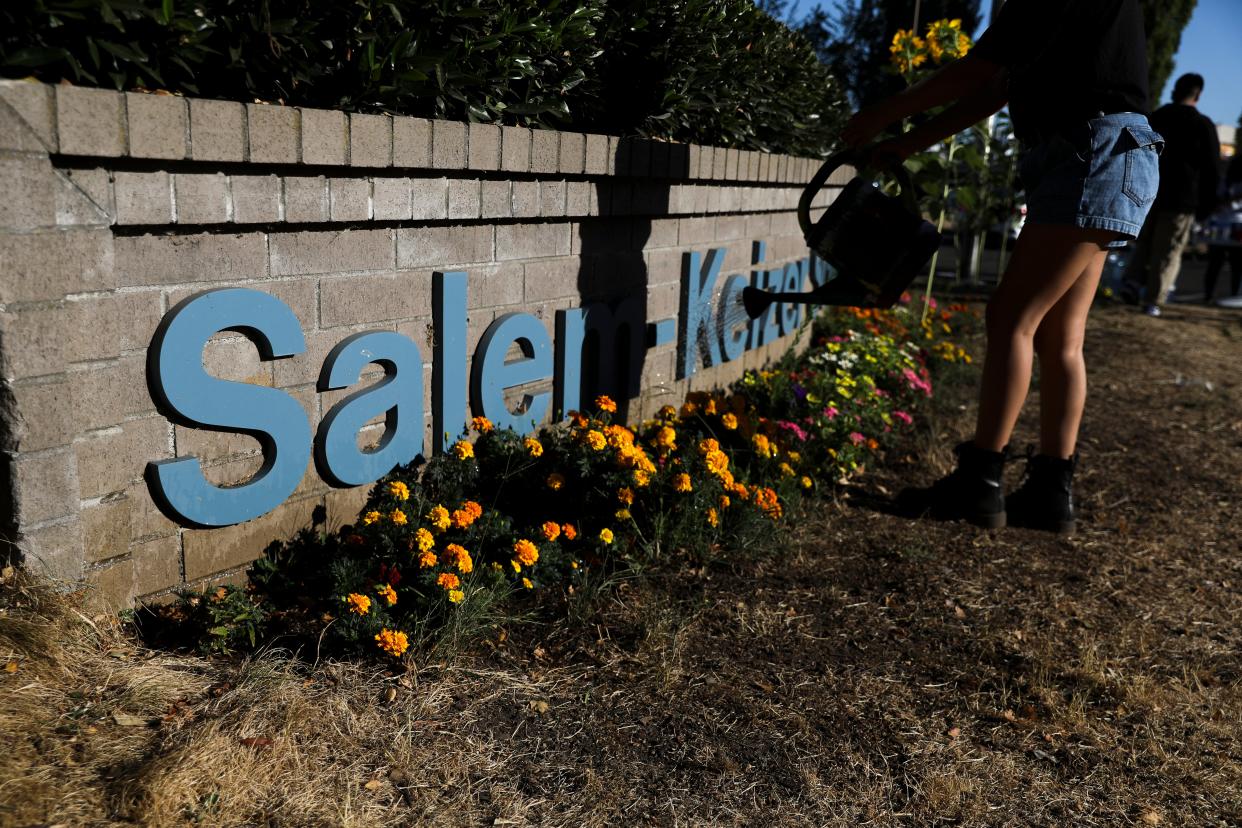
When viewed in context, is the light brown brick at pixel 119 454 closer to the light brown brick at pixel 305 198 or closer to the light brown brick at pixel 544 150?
the light brown brick at pixel 305 198

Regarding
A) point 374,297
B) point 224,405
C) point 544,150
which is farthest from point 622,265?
point 224,405

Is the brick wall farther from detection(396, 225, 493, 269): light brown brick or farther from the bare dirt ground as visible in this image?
the bare dirt ground

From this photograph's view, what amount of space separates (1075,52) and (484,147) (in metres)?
1.78

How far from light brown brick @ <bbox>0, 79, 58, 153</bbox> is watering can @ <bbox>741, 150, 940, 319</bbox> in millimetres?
2075

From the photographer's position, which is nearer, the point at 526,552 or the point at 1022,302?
the point at 526,552

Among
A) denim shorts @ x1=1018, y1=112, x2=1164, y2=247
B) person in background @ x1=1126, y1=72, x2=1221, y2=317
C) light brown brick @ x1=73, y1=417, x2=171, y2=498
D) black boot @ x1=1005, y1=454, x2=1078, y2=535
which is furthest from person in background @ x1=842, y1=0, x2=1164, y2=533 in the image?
person in background @ x1=1126, y1=72, x2=1221, y2=317

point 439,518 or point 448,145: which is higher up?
point 448,145

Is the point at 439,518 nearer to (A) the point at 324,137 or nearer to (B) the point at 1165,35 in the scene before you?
(A) the point at 324,137

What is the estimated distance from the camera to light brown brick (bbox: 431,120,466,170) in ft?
8.71

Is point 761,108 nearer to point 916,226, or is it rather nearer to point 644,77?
point 644,77

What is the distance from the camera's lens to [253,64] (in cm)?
229

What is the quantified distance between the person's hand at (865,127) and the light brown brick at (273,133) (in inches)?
66.0

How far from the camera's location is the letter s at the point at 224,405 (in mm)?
2209

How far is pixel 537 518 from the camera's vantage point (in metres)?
3.00
